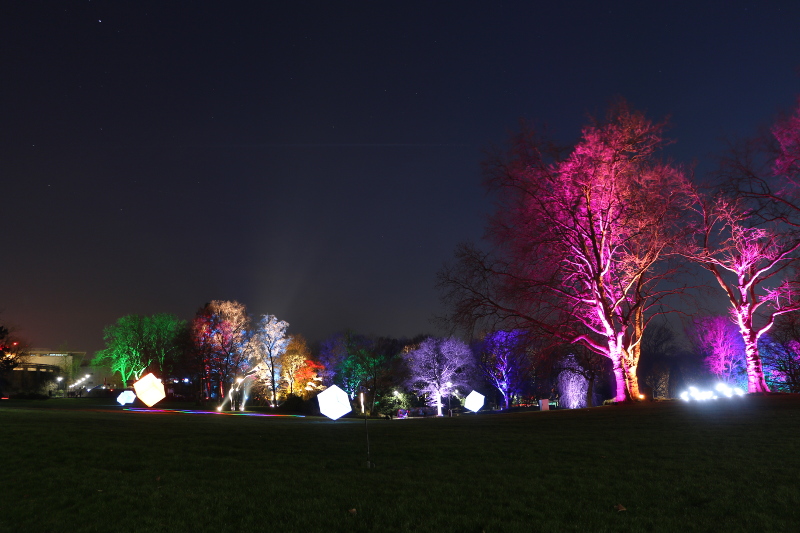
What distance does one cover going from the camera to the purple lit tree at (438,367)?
63469 mm

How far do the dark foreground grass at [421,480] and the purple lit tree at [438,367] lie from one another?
4894cm

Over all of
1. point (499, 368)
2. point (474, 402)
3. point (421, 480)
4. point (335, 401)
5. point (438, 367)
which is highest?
point (335, 401)

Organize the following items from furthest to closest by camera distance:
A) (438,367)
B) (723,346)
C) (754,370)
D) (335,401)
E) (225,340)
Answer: (438,367) < (723,346) < (225,340) < (754,370) < (335,401)

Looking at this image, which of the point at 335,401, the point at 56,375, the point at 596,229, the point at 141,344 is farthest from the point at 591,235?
the point at 56,375

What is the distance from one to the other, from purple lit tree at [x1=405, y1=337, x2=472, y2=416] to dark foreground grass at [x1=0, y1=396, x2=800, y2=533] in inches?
1927

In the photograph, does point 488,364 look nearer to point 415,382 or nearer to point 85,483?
point 415,382

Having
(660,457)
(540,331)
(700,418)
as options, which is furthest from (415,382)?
(660,457)

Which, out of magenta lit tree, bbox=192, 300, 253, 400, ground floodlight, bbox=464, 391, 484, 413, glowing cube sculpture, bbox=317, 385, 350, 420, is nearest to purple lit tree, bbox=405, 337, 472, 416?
magenta lit tree, bbox=192, 300, 253, 400

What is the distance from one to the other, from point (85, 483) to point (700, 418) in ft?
54.3

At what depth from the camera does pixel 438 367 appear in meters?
64.3

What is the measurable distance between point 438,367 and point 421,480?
185 feet

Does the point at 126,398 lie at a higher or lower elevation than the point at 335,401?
lower

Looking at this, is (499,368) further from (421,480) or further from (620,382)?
(421,480)

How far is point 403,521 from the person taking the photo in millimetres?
6613
